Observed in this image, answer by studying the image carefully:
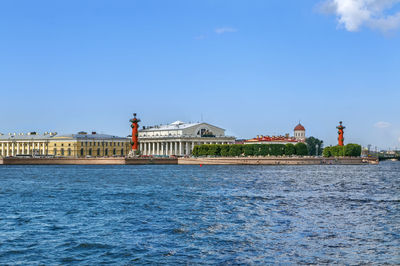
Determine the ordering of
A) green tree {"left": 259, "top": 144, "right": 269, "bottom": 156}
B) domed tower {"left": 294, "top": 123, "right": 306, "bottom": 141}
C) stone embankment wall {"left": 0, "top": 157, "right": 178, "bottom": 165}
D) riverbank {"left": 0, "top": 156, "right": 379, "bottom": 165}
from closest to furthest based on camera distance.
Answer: riverbank {"left": 0, "top": 156, "right": 379, "bottom": 165} < stone embankment wall {"left": 0, "top": 157, "right": 178, "bottom": 165} < green tree {"left": 259, "top": 144, "right": 269, "bottom": 156} < domed tower {"left": 294, "top": 123, "right": 306, "bottom": 141}

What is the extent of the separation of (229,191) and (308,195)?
5147 mm

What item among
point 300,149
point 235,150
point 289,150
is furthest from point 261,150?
point 300,149

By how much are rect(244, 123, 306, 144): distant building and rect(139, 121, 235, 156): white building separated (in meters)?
9.17

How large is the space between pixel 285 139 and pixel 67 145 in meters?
46.7

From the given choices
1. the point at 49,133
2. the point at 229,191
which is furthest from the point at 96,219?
the point at 49,133

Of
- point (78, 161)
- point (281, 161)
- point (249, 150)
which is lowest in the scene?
point (281, 161)

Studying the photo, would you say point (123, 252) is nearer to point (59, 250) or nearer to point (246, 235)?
point (59, 250)

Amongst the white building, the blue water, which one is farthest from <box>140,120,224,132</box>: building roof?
the blue water

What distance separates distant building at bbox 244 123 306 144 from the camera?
13800 centimetres

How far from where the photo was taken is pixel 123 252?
1595 cm

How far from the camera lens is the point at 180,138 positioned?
417 feet

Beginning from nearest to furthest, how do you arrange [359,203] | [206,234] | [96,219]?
[206,234]
[96,219]
[359,203]

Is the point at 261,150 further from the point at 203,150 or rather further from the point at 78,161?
the point at 78,161

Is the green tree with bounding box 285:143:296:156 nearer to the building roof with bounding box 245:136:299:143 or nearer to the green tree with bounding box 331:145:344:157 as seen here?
the green tree with bounding box 331:145:344:157
